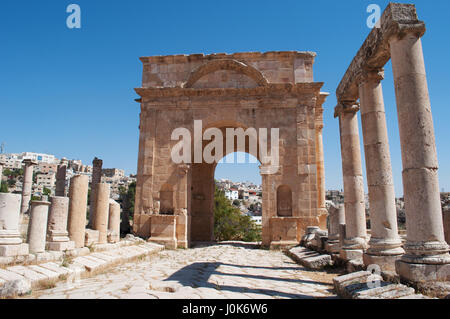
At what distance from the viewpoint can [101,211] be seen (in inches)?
392

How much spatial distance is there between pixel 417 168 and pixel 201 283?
4.04 m

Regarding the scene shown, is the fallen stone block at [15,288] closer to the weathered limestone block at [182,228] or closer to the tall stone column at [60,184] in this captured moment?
the weathered limestone block at [182,228]

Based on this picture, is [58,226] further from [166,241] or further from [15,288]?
[166,241]

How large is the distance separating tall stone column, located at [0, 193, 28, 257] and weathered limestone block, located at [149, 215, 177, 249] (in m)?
6.76

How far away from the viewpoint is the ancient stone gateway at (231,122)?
43.3ft

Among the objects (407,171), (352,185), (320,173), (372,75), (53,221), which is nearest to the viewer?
(407,171)

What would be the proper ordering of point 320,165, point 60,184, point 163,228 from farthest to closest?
point 60,184 → point 320,165 → point 163,228

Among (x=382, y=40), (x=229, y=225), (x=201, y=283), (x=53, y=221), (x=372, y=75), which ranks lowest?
(x=201, y=283)

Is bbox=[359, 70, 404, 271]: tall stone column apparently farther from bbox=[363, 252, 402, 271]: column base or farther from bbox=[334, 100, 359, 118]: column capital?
bbox=[334, 100, 359, 118]: column capital

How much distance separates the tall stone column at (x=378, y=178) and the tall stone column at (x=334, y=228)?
1923 millimetres

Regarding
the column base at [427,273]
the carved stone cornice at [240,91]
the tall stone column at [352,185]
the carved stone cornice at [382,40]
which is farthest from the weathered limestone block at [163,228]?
the column base at [427,273]

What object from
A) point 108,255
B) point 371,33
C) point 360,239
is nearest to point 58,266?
point 108,255

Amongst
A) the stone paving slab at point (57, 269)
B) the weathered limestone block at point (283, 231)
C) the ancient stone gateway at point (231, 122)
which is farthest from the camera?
the ancient stone gateway at point (231, 122)
